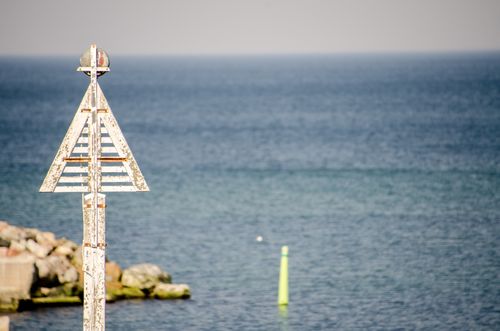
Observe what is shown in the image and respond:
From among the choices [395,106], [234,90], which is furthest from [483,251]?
[234,90]

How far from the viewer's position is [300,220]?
161 ft

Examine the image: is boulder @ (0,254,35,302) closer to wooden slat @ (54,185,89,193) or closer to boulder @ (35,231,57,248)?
boulder @ (35,231,57,248)

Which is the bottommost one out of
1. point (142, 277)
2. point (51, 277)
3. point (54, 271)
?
point (142, 277)

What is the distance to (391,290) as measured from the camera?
35.3m

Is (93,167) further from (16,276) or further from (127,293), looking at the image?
(127,293)

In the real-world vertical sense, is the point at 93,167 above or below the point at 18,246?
above

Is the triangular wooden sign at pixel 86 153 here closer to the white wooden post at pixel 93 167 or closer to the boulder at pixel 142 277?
the white wooden post at pixel 93 167

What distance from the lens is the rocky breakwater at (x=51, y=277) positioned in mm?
30250

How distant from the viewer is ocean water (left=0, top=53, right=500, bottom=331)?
1266 inches

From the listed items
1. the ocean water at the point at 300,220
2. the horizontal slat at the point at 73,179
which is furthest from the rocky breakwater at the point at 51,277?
the horizontal slat at the point at 73,179

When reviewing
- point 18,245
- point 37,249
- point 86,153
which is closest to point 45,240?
point 37,249

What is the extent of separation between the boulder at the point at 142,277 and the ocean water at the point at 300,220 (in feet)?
2.22

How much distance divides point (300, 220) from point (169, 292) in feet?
55.1

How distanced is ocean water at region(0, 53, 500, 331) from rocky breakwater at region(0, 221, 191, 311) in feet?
1.44
